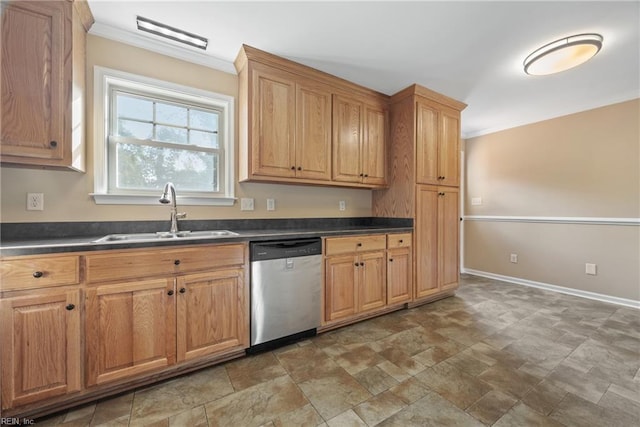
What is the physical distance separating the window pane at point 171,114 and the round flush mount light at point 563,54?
3082mm

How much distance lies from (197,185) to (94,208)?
74cm

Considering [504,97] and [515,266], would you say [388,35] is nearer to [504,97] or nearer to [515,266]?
[504,97]

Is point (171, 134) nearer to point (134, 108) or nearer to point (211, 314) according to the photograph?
point (134, 108)

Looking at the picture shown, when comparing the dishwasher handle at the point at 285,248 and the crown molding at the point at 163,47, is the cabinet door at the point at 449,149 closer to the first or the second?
the dishwasher handle at the point at 285,248

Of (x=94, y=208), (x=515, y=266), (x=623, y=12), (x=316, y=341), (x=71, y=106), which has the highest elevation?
(x=623, y=12)

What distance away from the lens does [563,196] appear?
339 cm

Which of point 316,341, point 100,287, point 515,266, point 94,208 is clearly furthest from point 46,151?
point 515,266

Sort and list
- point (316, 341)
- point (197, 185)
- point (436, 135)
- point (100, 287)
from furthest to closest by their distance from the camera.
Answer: point (436, 135) < point (197, 185) < point (316, 341) < point (100, 287)

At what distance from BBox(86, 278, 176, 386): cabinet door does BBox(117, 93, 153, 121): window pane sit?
1.40m

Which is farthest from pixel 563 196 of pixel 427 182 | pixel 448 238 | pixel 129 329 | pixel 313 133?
pixel 129 329

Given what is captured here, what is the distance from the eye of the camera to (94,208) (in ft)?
6.15

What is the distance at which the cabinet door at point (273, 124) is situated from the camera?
7.17 feet

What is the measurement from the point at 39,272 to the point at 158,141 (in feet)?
4.10

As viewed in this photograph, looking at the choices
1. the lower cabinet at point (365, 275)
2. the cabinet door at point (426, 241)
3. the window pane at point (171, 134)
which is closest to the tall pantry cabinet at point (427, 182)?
the cabinet door at point (426, 241)
